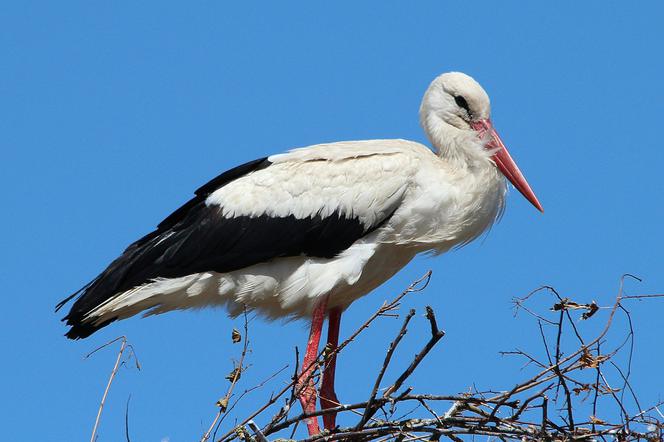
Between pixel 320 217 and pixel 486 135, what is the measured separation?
1199mm

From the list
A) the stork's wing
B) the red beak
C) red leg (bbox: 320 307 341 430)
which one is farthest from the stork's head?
red leg (bbox: 320 307 341 430)

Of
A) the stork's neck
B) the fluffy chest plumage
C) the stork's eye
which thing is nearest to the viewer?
the fluffy chest plumage

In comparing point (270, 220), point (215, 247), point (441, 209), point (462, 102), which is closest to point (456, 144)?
point (462, 102)

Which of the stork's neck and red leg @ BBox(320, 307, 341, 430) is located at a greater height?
the stork's neck

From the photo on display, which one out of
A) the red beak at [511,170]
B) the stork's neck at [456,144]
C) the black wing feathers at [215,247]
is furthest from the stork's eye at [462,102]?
the black wing feathers at [215,247]

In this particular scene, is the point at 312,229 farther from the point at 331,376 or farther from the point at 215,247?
the point at 331,376

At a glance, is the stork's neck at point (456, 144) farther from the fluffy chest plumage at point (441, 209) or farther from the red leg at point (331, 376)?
the red leg at point (331, 376)

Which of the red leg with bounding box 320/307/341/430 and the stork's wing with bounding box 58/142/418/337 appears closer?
the stork's wing with bounding box 58/142/418/337

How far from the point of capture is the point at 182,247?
316 inches

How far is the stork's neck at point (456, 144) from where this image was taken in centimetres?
805

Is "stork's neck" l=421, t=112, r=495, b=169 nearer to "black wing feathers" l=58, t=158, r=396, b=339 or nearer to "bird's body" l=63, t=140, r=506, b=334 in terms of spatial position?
"bird's body" l=63, t=140, r=506, b=334

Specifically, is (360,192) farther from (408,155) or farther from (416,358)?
(416,358)

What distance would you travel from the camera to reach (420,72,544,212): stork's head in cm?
809

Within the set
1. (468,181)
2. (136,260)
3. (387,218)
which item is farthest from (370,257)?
(136,260)
